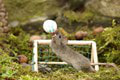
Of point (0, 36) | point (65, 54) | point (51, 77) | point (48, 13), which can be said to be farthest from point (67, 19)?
point (51, 77)

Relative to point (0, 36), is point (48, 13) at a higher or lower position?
higher

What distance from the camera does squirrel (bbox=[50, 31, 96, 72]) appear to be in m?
5.33

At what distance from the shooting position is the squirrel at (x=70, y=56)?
533 cm

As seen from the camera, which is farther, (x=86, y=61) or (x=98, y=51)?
(x=98, y=51)

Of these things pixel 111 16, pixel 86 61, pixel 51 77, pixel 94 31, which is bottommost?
pixel 51 77

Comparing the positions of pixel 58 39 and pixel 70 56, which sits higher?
pixel 58 39

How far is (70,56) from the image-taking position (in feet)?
17.6

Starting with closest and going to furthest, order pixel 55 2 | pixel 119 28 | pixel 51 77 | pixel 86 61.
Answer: pixel 51 77 → pixel 86 61 → pixel 119 28 → pixel 55 2

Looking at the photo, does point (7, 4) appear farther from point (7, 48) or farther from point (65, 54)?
point (65, 54)

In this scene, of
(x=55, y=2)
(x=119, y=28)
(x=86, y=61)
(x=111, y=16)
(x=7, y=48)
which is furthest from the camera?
(x=55, y=2)

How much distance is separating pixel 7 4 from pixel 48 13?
3.18 feet

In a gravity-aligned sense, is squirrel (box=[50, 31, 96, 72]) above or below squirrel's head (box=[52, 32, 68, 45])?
below

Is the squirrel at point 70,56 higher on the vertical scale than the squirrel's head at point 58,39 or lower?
lower

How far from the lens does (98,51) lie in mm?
6586
